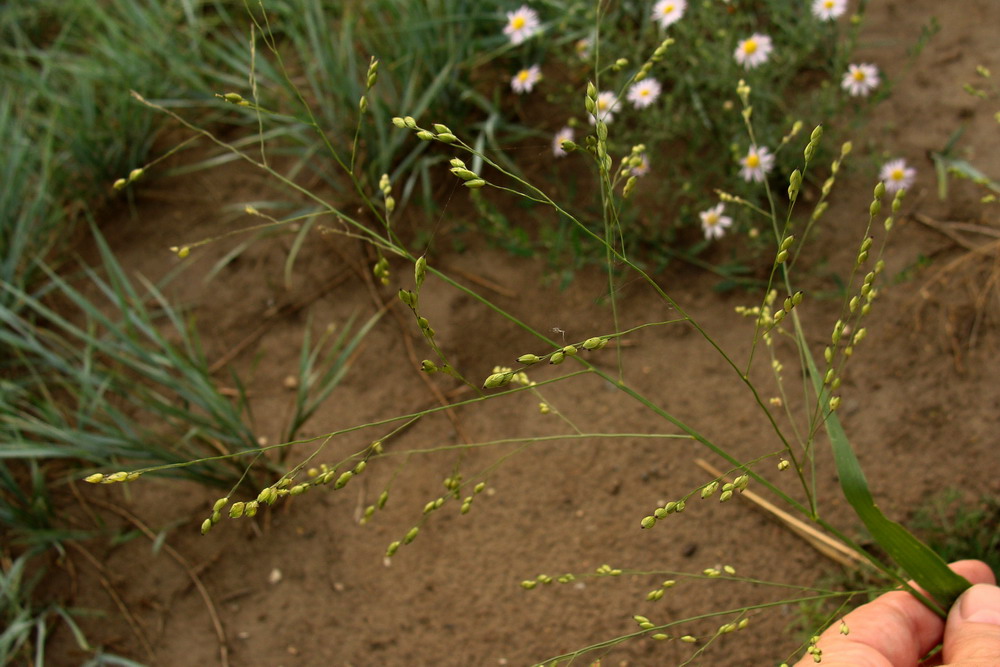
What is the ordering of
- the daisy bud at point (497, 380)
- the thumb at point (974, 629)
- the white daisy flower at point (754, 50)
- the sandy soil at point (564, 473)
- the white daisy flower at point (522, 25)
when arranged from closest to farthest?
1. the daisy bud at point (497, 380)
2. the thumb at point (974, 629)
3. the sandy soil at point (564, 473)
4. the white daisy flower at point (754, 50)
5. the white daisy flower at point (522, 25)

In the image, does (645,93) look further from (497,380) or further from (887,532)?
(497,380)

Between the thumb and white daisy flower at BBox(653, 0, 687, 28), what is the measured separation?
1465mm

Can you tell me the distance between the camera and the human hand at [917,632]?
4.17 ft

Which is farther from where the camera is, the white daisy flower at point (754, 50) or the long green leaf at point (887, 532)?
the white daisy flower at point (754, 50)

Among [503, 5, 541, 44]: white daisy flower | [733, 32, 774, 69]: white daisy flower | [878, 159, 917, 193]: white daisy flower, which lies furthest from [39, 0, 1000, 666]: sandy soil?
[503, 5, 541, 44]: white daisy flower

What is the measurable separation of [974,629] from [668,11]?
5.19 ft

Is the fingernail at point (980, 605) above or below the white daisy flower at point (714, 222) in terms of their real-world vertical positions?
below

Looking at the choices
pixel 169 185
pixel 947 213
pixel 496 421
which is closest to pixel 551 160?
pixel 496 421

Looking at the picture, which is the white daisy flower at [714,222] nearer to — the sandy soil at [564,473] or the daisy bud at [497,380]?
the sandy soil at [564,473]

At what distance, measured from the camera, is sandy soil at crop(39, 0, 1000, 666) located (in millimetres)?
1834

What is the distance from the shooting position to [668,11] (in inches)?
86.4

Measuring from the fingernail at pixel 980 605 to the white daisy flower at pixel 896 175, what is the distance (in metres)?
1.05

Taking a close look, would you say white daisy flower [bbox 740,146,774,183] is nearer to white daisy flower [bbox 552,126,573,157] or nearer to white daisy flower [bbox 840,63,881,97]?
white daisy flower [bbox 840,63,881,97]

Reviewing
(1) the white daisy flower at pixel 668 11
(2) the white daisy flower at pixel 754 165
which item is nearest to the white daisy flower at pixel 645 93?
(1) the white daisy flower at pixel 668 11
